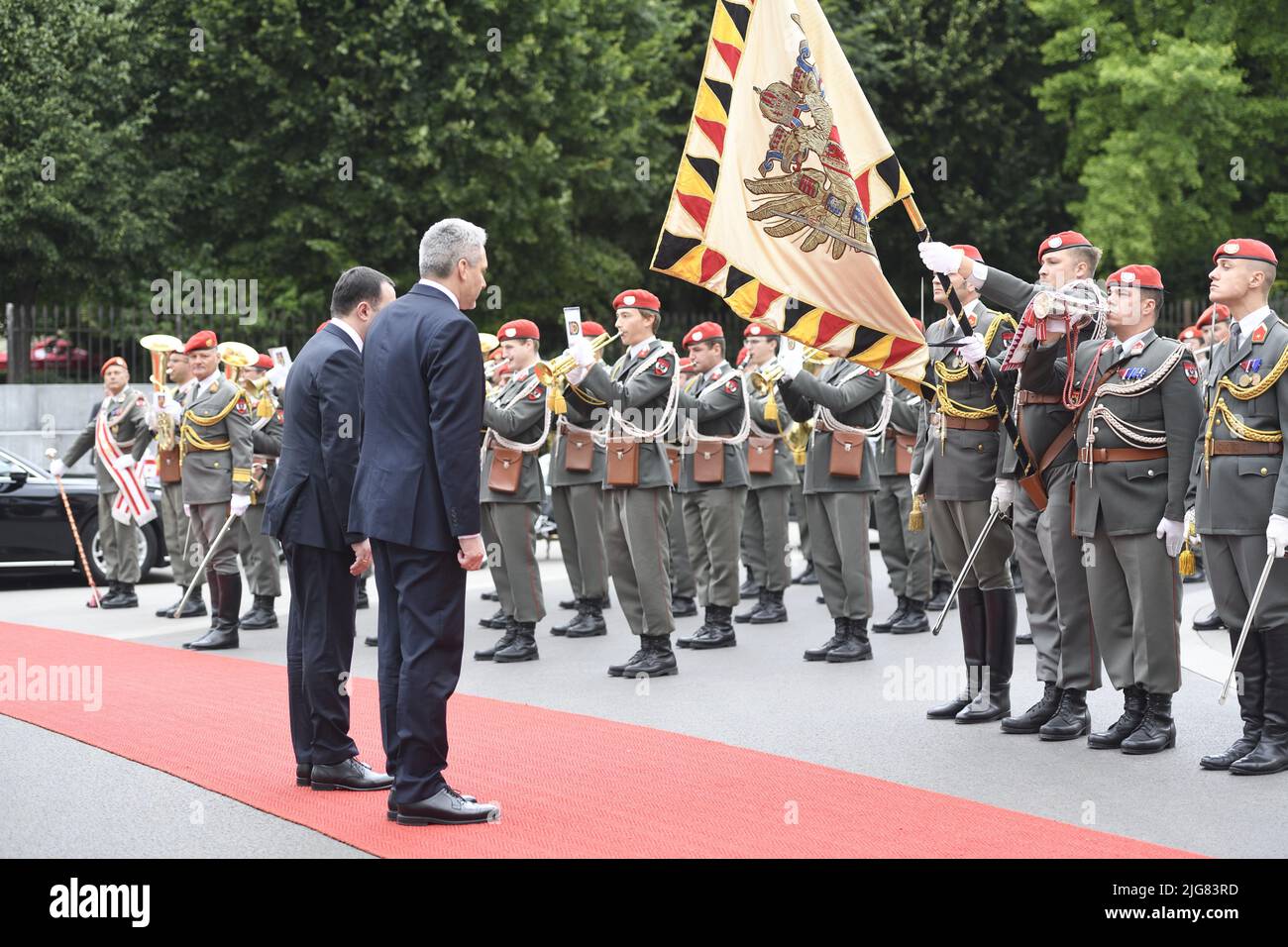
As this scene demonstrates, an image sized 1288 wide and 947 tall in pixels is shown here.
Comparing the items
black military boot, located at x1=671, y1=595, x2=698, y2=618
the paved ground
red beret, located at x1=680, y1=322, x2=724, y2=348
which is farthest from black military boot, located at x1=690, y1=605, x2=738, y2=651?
red beret, located at x1=680, y1=322, x2=724, y2=348

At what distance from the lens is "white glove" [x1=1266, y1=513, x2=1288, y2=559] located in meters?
6.73

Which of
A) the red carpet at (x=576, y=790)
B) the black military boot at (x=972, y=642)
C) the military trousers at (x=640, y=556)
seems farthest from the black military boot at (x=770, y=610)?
the black military boot at (x=972, y=642)

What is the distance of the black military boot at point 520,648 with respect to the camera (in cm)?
1057

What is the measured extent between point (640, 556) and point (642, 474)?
515 mm

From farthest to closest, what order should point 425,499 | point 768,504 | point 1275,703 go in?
point 768,504 < point 1275,703 < point 425,499

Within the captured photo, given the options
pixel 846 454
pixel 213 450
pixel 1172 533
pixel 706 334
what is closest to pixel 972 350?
pixel 1172 533

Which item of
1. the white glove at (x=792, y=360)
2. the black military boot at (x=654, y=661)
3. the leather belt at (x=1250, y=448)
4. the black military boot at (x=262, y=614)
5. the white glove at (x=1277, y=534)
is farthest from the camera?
the black military boot at (x=262, y=614)

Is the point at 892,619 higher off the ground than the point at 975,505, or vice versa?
the point at 975,505

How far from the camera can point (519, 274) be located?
29453mm

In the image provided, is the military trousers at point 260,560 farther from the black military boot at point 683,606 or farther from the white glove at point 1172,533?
the white glove at point 1172,533

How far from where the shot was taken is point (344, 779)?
6668 mm

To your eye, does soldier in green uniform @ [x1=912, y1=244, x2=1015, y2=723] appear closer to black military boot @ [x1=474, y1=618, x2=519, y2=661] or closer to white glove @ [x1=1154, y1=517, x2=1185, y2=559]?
white glove @ [x1=1154, y1=517, x2=1185, y2=559]

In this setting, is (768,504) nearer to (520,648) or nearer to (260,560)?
(520,648)

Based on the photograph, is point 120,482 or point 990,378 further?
Answer: point 120,482
